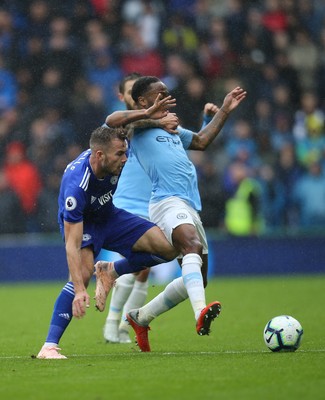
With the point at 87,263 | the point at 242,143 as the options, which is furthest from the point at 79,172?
the point at 242,143


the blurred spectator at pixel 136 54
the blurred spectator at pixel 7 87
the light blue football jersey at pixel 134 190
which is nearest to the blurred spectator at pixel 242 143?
the blurred spectator at pixel 136 54

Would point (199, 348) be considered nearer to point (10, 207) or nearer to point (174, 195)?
point (174, 195)

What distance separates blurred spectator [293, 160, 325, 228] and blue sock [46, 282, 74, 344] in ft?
31.6

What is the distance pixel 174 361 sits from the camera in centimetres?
721

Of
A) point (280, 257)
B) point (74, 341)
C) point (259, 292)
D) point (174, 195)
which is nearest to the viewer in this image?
point (174, 195)

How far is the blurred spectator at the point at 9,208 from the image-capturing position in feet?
52.7

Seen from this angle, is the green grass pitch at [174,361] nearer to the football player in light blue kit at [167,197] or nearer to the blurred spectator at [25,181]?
the football player in light blue kit at [167,197]

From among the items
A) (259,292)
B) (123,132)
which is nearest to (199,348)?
(123,132)

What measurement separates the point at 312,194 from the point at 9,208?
4.88m

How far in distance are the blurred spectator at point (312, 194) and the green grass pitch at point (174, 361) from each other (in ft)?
12.6

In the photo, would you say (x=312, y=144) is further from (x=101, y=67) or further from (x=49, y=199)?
(x=49, y=199)

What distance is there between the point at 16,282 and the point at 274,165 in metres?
4.66

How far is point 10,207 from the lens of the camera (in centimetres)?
1611

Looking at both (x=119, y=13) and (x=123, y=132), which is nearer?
(x=123, y=132)
